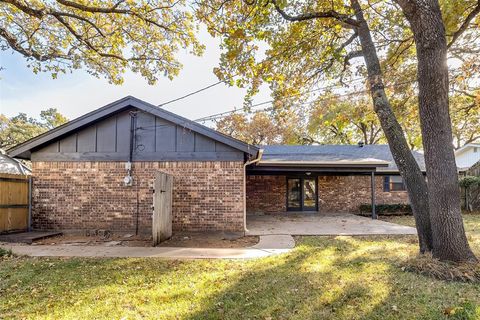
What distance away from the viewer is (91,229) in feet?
27.7

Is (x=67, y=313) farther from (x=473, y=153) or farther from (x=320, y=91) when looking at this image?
(x=473, y=153)

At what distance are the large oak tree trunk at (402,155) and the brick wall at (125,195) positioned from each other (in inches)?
164

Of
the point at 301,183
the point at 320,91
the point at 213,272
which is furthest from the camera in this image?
the point at 301,183

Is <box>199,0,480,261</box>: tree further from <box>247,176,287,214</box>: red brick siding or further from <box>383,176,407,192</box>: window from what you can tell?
<box>383,176,407,192</box>: window

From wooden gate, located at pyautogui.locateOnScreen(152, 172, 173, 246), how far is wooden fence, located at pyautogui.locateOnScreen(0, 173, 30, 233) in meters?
4.35

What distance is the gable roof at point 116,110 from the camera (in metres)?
8.24

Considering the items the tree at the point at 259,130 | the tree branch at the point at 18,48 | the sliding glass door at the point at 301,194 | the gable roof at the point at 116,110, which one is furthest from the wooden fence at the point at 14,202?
the tree at the point at 259,130

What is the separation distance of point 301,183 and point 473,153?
Result: 1949cm

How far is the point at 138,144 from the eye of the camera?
8.65 m

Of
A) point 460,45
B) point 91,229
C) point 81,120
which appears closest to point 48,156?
point 81,120

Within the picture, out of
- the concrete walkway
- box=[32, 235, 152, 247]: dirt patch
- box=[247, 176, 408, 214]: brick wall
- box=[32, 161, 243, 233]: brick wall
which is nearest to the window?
box=[247, 176, 408, 214]: brick wall

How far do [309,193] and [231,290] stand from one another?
11554mm

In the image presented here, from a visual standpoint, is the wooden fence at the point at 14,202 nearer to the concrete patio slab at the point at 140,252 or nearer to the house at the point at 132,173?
the house at the point at 132,173

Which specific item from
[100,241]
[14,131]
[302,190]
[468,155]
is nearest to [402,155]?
[100,241]
